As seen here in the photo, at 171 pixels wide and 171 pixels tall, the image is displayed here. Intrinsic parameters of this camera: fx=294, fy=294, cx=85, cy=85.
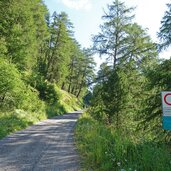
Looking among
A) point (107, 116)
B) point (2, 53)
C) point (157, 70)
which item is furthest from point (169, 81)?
point (2, 53)

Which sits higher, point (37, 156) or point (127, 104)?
point (127, 104)

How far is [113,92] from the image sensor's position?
18406mm

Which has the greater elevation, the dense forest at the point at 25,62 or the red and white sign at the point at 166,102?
the dense forest at the point at 25,62

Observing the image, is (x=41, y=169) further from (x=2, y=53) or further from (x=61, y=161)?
(x=2, y=53)

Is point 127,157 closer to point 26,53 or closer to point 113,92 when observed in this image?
point 113,92

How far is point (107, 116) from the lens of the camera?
19406mm

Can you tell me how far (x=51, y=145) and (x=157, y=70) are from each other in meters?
5.52

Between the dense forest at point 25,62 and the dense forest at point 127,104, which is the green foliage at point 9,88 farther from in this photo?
the dense forest at point 127,104

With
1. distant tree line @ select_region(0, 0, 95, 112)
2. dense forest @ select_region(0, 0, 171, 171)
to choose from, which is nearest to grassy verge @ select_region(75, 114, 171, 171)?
dense forest @ select_region(0, 0, 171, 171)

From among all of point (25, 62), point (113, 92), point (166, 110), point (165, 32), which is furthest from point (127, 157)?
point (25, 62)

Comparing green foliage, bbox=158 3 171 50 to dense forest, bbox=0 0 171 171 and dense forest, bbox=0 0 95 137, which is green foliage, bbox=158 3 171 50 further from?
dense forest, bbox=0 0 95 137

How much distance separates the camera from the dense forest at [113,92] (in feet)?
27.4

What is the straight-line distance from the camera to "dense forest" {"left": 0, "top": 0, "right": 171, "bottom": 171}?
8.34 meters

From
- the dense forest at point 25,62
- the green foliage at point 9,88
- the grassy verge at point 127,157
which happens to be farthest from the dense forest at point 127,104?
the green foliage at point 9,88
